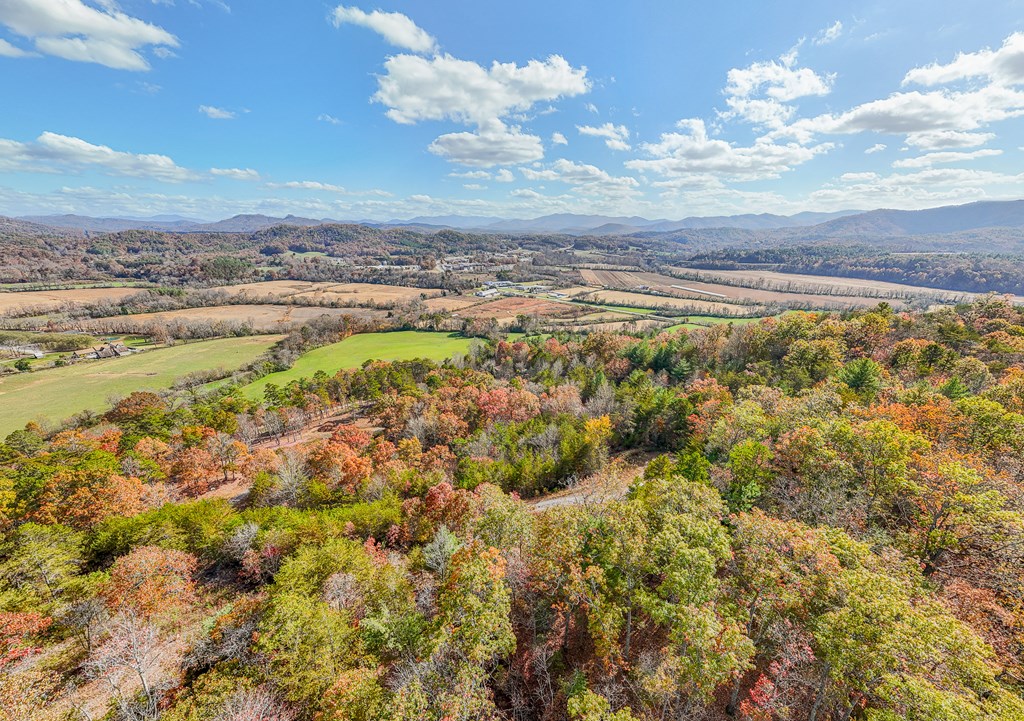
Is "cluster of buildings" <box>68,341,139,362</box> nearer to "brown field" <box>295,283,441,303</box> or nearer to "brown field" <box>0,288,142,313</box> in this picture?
"brown field" <box>0,288,142,313</box>

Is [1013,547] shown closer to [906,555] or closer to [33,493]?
[906,555]

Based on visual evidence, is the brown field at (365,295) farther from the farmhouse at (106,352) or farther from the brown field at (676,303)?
the brown field at (676,303)

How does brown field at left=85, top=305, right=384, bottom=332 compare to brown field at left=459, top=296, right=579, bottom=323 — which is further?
brown field at left=459, top=296, right=579, bottom=323

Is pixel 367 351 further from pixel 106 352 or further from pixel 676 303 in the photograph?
pixel 676 303

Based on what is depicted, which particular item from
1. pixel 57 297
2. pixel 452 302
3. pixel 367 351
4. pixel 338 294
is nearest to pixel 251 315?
pixel 338 294

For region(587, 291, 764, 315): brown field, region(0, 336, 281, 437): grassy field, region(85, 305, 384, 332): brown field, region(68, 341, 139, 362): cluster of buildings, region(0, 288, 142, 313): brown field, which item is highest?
region(587, 291, 764, 315): brown field

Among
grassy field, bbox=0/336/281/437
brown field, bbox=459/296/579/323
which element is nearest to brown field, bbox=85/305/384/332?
grassy field, bbox=0/336/281/437
